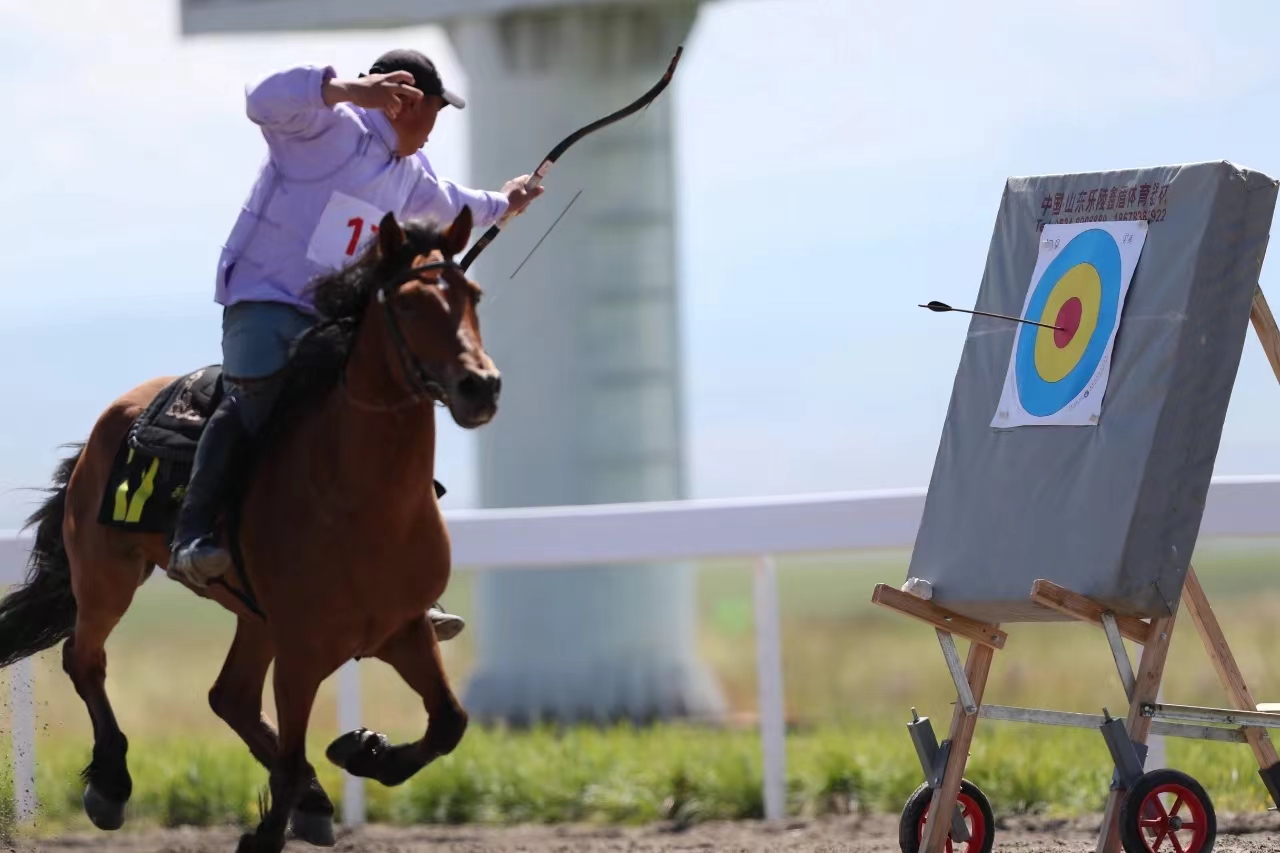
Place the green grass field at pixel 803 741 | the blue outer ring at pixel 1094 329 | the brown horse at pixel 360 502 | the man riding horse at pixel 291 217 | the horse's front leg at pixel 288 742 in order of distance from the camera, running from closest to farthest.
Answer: the brown horse at pixel 360 502 < the horse's front leg at pixel 288 742 < the man riding horse at pixel 291 217 < the blue outer ring at pixel 1094 329 < the green grass field at pixel 803 741

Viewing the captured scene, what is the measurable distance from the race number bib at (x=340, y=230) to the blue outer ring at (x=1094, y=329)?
1.79m

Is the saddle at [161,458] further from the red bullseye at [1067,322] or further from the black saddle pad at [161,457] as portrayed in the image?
the red bullseye at [1067,322]

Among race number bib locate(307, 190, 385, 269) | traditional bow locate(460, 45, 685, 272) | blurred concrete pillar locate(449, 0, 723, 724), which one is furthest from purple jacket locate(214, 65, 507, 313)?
blurred concrete pillar locate(449, 0, 723, 724)

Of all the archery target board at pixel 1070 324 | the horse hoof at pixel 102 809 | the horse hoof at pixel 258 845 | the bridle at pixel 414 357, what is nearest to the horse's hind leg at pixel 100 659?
the horse hoof at pixel 102 809

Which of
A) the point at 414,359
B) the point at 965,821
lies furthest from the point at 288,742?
the point at 965,821

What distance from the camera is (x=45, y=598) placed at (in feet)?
19.4

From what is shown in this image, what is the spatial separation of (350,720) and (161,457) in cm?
192

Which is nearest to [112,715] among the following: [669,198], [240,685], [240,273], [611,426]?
[240,685]

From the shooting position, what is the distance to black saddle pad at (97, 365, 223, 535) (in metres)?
5.08

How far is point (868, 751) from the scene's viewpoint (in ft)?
21.9

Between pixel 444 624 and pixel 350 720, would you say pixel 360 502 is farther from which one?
pixel 350 720

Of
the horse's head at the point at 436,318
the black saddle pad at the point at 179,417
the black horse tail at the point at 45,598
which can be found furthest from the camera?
the black horse tail at the point at 45,598

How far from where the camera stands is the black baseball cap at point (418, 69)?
4.91 m

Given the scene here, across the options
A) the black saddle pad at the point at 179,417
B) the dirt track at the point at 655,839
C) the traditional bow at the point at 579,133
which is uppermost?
the traditional bow at the point at 579,133
